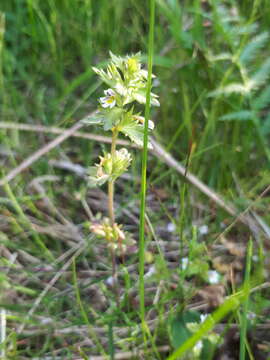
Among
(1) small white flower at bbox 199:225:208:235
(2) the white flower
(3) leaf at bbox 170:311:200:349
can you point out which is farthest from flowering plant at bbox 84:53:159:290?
(1) small white flower at bbox 199:225:208:235

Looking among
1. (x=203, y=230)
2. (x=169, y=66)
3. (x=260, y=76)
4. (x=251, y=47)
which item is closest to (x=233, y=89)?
(x=260, y=76)

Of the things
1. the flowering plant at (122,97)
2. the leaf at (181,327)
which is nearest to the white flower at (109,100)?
the flowering plant at (122,97)

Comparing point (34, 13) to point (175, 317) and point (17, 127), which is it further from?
point (175, 317)

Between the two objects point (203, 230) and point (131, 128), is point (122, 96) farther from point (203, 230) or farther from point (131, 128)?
point (203, 230)

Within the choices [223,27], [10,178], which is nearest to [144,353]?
[10,178]

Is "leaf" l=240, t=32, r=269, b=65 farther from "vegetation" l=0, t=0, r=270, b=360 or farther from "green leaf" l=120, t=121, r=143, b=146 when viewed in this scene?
"green leaf" l=120, t=121, r=143, b=146

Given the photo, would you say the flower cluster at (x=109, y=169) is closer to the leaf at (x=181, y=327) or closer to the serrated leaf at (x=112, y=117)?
the serrated leaf at (x=112, y=117)

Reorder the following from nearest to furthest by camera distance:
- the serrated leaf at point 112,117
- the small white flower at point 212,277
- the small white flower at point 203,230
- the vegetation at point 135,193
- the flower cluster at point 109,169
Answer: the serrated leaf at point 112,117
the flower cluster at point 109,169
the vegetation at point 135,193
the small white flower at point 212,277
the small white flower at point 203,230
